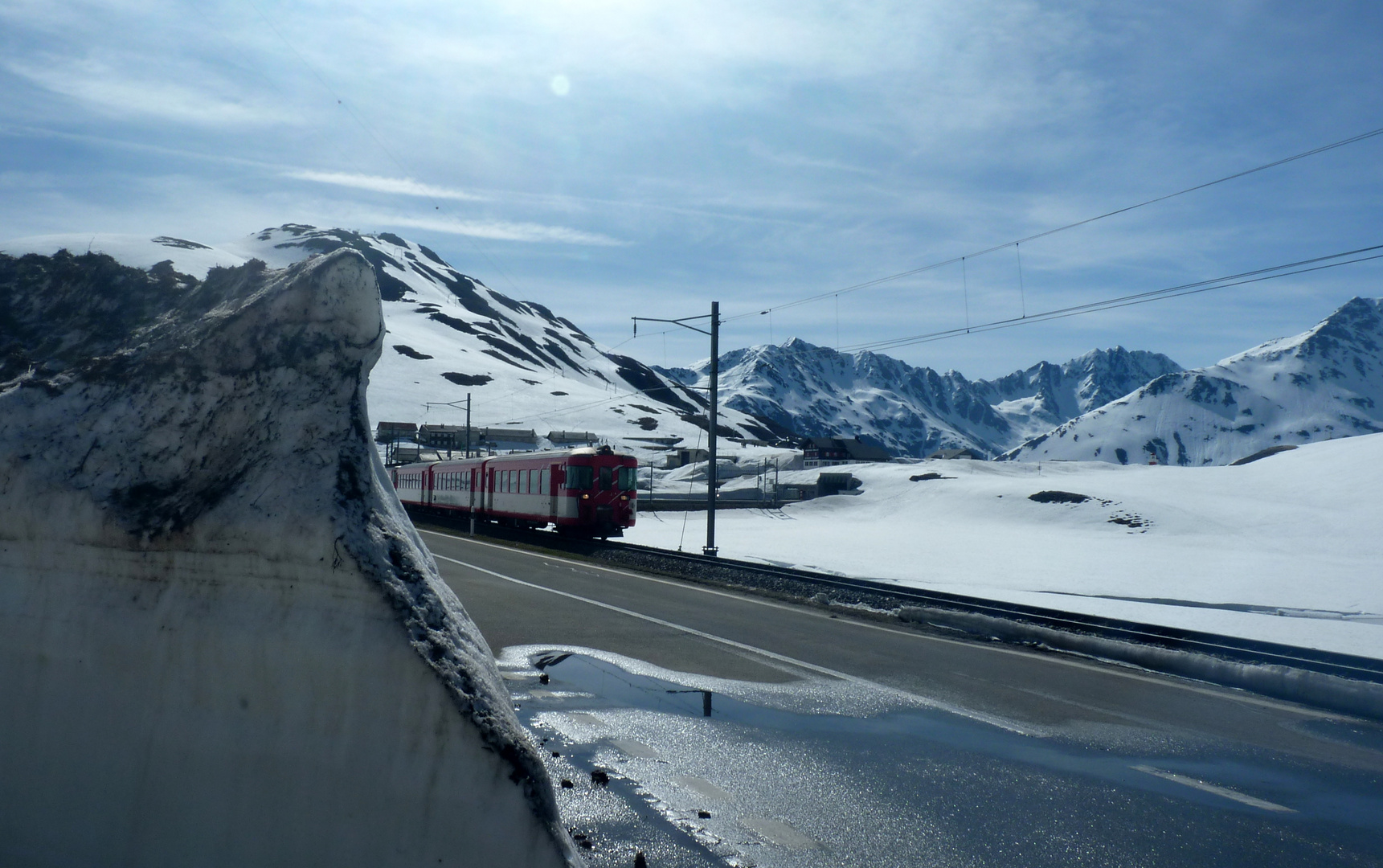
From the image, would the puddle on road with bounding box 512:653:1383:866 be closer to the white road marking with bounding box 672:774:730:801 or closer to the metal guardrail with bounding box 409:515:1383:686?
the white road marking with bounding box 672:774:730:801

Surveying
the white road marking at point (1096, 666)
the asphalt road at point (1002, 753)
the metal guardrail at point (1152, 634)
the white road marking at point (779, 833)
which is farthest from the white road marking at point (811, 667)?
the metal guardrail at point (1152, 634)

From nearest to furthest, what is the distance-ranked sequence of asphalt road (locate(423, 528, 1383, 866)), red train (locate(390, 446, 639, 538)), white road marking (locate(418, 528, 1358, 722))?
asphalt road (locate(423, 528, 1383, 866)), white road marking (locate(418, 528, 1358, 722)), red train (locate(390, 446, 639, 538))

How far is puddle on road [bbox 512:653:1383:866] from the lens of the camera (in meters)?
5.01

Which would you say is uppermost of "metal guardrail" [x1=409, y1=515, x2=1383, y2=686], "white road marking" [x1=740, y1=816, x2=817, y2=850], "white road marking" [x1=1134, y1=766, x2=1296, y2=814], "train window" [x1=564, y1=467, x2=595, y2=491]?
"train window" [x1=564, y1=467, x2=595, y2=491]

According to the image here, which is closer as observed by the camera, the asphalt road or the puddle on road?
the puddle on road

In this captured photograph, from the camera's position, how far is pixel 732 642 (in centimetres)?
1149

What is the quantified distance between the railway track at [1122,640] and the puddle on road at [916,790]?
1.42m

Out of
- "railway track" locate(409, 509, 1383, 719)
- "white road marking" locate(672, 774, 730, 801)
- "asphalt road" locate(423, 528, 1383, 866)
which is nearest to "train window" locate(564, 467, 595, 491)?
"railway track" locate(409, 509, 1383, 719)

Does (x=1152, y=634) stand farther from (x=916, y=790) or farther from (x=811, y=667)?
(x=916, y=790)

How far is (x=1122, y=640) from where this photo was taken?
1157 centimetres

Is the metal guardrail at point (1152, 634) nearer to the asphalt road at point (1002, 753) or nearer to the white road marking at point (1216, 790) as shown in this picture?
the asphalt road at point (1002, 753)

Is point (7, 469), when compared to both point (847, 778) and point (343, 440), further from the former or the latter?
point (847, 778)

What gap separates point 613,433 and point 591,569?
352 ft

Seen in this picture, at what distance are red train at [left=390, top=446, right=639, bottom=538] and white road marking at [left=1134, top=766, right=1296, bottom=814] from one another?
2359cm
